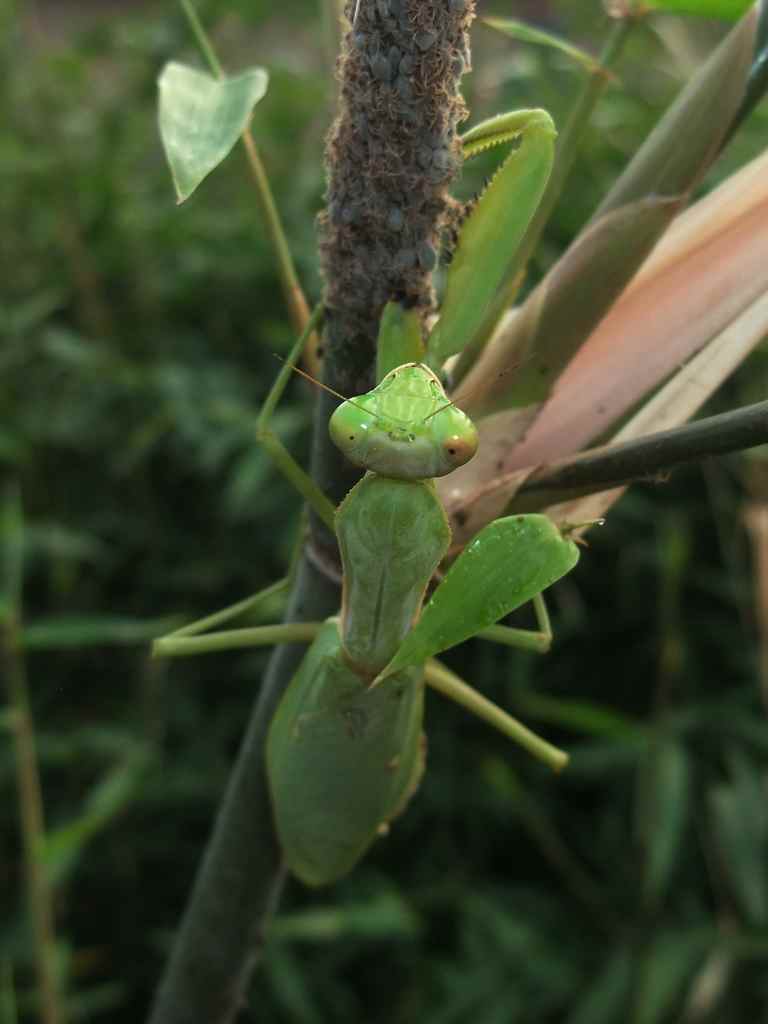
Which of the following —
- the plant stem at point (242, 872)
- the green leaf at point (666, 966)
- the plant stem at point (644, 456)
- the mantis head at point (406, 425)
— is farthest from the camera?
the green leaf at point (666, 966)

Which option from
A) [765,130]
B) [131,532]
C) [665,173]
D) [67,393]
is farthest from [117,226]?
[665,173]

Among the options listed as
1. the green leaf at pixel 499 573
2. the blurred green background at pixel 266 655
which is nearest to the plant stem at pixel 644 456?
the green leaf at pixel 499 573

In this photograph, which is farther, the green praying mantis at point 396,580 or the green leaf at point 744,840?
the green leaf at point 744,840

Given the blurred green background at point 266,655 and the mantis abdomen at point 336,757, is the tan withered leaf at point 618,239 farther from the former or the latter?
the blurred green background at point 266,655

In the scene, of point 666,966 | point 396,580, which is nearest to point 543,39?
point 396,580

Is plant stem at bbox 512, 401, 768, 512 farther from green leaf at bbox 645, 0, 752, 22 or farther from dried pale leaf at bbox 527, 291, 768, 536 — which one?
green leaf at bbox 645, 0, 752, 22

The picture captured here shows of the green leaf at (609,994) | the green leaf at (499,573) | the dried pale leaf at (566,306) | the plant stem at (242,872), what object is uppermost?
the dried pale leaf at (566,306)

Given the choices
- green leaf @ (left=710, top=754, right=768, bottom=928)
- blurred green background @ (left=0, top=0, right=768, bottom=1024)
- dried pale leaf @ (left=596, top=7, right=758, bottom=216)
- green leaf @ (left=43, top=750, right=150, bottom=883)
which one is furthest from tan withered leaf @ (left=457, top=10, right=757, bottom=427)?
green leaf @ (left=710, top=754, right=768, bottom=928)

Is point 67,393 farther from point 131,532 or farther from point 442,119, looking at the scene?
point 442,119
